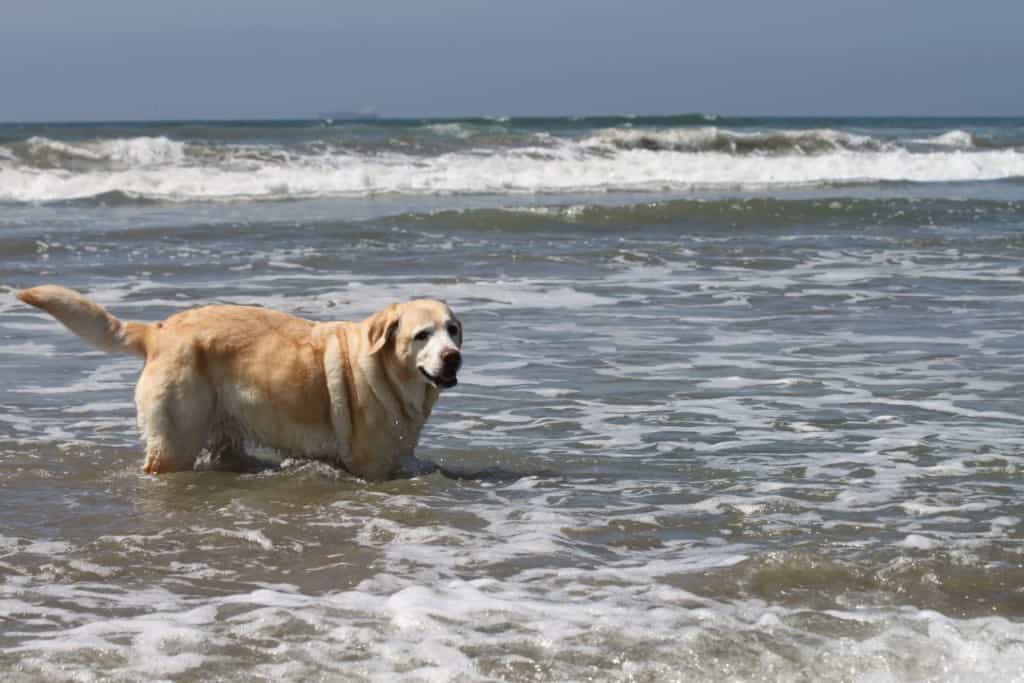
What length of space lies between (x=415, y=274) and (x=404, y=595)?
916 cm

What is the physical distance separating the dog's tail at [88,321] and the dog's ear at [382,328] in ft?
3.31

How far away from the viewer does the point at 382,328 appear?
20.9ft

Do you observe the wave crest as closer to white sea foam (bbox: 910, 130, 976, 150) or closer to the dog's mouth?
white sea foam (bbox: 910, 130, 976, 150)

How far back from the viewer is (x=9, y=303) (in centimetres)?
1191

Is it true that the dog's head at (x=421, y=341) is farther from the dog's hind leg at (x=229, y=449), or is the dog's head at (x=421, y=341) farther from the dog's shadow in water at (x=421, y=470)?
the dog's hind leg at (x=229, y=449)

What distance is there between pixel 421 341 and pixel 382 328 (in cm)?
20

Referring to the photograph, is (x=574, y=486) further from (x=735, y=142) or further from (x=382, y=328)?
(x=735, y=142)

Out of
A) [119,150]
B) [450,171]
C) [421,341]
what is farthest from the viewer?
[119,150]

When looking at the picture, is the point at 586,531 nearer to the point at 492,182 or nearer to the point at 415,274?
the point at 415,274

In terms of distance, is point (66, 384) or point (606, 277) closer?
point (66, 384)

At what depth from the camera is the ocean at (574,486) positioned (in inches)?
176

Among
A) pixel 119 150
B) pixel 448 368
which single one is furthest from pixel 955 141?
pixel 448 368

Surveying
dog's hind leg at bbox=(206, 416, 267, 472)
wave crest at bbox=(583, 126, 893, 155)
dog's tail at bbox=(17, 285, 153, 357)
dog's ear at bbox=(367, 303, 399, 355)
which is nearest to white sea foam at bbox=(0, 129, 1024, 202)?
wave crest at bbox=(583, 126, 893, 155)

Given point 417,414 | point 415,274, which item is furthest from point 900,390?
point 415,274
